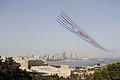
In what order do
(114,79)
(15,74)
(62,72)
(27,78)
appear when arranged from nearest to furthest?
(114,79), (15,74), (27,78), (62,72)

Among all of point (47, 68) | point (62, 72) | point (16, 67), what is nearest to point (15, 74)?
point (16, 67)

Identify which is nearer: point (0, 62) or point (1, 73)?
Result: point (1, 73)

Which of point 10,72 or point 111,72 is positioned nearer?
point 111,72

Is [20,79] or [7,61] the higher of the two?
[7,61]

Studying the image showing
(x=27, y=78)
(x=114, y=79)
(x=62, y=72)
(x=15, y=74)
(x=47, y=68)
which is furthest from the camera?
(x=47, y=68)

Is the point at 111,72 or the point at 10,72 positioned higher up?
the point at 10,72

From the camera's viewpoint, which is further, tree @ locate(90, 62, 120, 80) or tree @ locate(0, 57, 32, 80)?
tree @ locate(0, 57, 32, 80)

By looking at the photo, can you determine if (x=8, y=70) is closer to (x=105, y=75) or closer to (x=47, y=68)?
(x=105, y=75)

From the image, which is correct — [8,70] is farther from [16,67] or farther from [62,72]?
[62,72]

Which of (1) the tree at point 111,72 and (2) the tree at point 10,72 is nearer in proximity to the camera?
(1) the tree at point 111,72

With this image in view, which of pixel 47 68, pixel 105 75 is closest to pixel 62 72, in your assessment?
pixel 47 68
